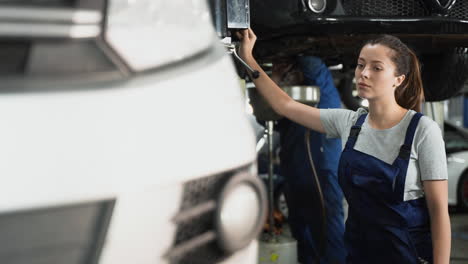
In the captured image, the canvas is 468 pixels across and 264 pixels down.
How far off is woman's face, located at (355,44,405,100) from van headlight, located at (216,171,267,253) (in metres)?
0.83

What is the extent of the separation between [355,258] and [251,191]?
3.07 ft

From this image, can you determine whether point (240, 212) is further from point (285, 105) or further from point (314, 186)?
point (314, 186)

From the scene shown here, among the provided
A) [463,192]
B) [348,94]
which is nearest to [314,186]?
[348,94]

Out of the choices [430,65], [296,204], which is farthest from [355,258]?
[430,65]

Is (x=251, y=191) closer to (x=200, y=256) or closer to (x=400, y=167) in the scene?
(x=200, y=256)

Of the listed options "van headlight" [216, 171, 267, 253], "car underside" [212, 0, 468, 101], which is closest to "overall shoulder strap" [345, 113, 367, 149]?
"car underside" [212, 0, 468, 101]

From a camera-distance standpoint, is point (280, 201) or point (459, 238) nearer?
point (459, 238)

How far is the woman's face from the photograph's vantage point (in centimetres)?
159

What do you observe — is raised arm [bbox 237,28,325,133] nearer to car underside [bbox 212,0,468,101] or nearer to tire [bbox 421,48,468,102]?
car underside [bbox 212,0,468,101]

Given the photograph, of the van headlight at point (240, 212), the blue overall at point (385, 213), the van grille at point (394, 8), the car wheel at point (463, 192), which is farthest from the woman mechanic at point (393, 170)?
the car wheel at point (463, 192)

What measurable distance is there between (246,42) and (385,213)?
2.44 ft

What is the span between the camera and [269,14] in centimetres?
186

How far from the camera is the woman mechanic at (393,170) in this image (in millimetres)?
1521

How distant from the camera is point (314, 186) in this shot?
2.76 m
